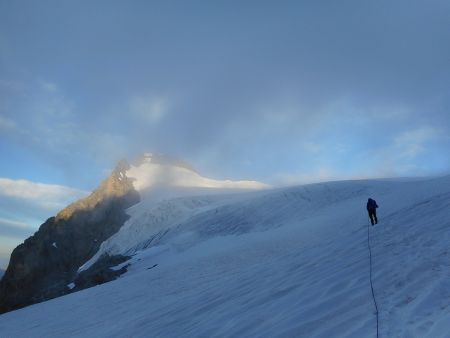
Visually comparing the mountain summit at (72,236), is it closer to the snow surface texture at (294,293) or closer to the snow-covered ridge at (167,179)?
the snow-covered ridge at (167,179)

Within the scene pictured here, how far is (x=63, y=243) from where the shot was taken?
7356 cm

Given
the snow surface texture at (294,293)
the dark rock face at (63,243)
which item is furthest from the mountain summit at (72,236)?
the snow surface texture at (294,293)

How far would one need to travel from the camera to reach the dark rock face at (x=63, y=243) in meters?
68.3

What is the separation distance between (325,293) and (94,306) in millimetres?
16498

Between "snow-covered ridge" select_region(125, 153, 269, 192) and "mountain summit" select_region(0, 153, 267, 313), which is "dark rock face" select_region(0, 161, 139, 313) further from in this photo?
"snow-covered ridge" select_region(125, 153, 269, 192)

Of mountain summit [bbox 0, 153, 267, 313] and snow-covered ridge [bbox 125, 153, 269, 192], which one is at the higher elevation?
snow-covered ridge [bbox 125, 153, 269, 192]

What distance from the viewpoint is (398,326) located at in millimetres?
6246

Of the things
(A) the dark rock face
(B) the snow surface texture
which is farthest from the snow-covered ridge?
(B) the snow surface texture

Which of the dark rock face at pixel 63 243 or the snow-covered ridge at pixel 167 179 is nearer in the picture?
the dark rock face at pixel 63 243

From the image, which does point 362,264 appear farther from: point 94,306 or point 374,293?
point 94,306

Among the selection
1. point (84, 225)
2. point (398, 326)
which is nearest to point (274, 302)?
point (398, 326)

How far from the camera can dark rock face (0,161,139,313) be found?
224 feet

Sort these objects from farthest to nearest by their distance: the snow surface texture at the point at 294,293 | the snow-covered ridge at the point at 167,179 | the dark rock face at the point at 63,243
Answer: the snow-covered ridge at the point at 167,179, the dark rock face at the point at 63,243, the snow surface texture at the point at 294,293

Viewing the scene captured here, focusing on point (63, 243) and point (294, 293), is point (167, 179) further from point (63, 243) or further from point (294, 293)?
point (294, 293)
